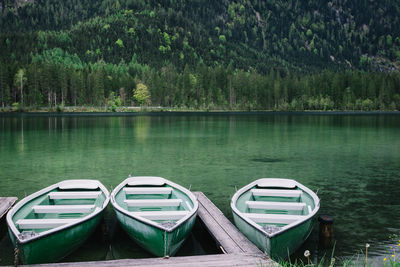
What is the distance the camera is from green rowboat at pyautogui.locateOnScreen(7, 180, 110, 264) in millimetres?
8812

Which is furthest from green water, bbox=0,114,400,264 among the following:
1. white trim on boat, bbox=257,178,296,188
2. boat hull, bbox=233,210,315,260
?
white trim on boat, bbox=257,178,296,188

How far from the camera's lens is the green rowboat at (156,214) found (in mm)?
9355

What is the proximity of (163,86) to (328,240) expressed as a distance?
526 feet

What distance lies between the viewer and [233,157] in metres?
30.7

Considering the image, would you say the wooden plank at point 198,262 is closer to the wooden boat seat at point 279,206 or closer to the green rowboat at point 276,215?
the green rowboat at point 276,215

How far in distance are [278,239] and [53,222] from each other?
19.5 feet

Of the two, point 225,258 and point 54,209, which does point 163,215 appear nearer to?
point 225,258

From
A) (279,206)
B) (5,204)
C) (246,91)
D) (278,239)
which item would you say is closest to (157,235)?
(278,239)

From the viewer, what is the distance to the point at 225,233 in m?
10.5

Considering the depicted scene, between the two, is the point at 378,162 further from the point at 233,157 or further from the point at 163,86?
the point at 163,86

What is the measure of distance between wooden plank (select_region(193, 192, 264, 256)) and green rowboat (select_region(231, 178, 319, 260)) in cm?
23

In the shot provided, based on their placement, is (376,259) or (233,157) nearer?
(376,259)

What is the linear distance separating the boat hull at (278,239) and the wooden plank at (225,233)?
0.17 meters

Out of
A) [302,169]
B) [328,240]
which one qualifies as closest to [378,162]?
[302,169]
